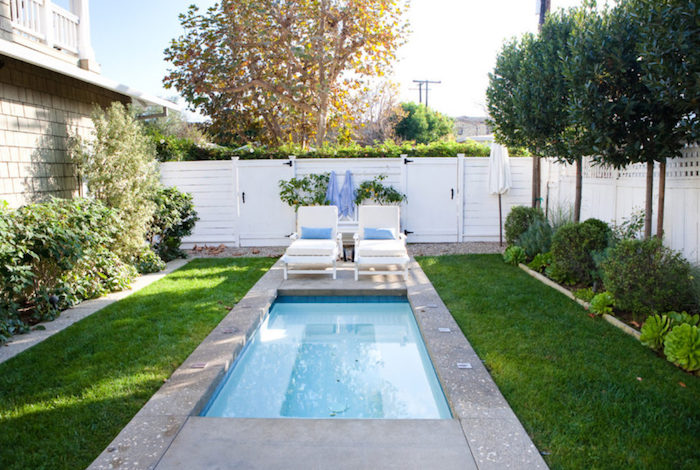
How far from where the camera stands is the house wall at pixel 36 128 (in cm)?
641

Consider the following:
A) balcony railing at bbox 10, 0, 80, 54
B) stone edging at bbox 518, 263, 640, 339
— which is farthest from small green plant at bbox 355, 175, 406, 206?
balcony railing at bbox 10, 0, 80, 54

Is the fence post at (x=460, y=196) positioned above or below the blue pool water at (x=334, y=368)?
above

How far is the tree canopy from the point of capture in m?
29.5

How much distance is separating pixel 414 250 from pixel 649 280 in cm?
566

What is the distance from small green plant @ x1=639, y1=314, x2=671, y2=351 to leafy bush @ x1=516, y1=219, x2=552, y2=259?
11.8ft

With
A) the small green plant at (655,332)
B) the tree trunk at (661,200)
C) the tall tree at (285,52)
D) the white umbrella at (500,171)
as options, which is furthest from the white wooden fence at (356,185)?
the small green plant at (655,332)

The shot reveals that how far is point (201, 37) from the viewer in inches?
545

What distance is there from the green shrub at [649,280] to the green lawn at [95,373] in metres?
4.31

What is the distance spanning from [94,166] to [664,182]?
761 cm

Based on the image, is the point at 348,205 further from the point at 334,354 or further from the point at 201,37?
the point at 201,37

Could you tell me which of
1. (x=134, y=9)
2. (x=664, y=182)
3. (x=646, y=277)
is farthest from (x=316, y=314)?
(x=134, y=9)

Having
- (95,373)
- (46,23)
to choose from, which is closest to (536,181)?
(95,373)

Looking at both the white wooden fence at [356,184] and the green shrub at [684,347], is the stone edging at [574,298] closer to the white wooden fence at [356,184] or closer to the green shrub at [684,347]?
the green shrub at [684,347]

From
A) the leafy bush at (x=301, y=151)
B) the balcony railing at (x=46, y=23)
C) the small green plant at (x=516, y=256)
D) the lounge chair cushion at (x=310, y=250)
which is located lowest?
the small green plant at (x=516, y=256)
